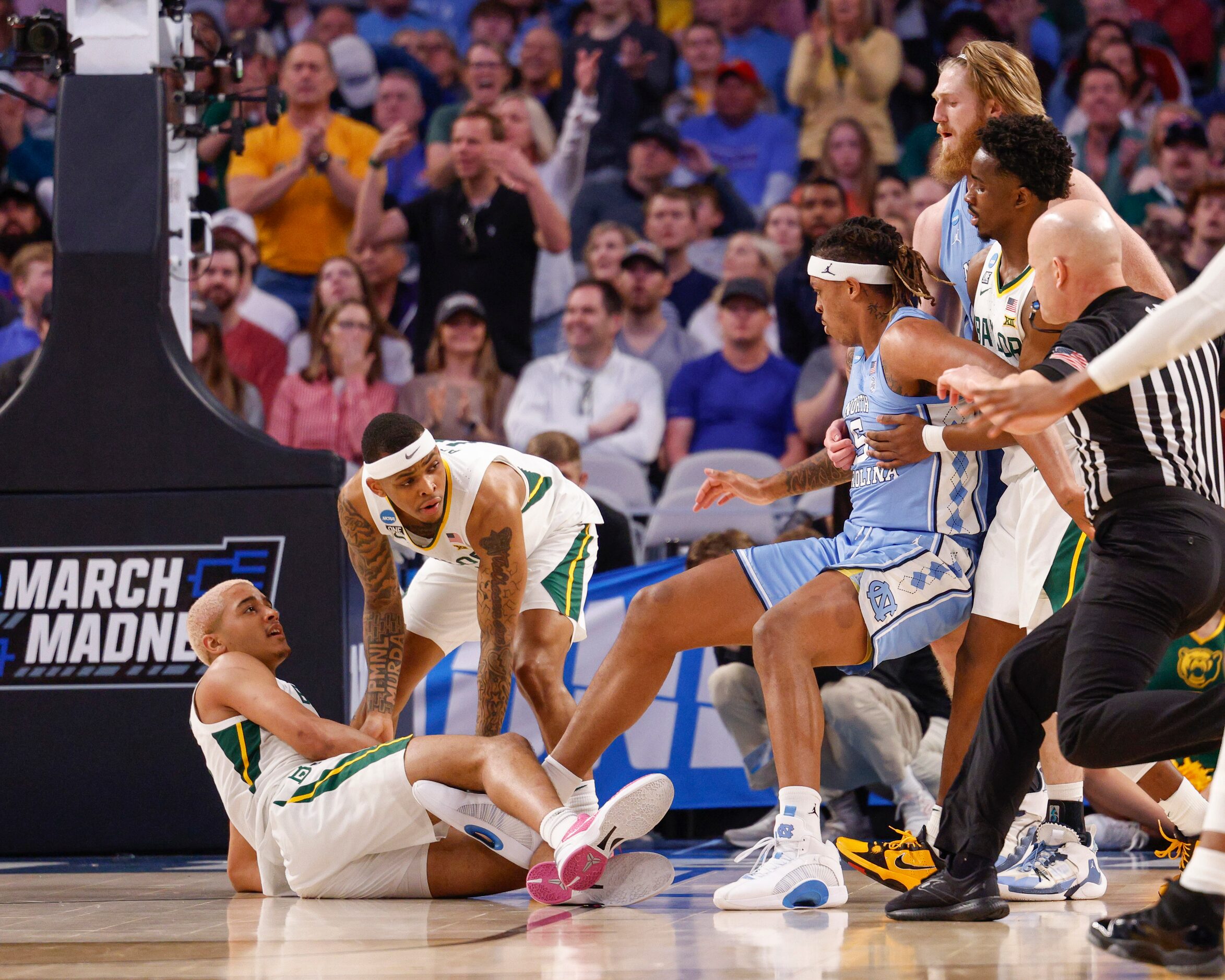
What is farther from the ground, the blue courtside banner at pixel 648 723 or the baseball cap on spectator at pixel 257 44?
the baseball cap on spectator at pixel 257 44

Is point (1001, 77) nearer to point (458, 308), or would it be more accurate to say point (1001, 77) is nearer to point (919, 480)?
point (919, 480)

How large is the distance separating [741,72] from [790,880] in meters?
7.49

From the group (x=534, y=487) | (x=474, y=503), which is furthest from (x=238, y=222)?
(x=474, y=503)

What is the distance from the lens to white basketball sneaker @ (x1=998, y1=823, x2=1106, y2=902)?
3.93 m

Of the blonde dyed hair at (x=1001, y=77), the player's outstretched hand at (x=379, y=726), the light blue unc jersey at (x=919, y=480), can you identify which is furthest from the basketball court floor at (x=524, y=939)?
the blonde dyed hair at (x=1001, y=77)

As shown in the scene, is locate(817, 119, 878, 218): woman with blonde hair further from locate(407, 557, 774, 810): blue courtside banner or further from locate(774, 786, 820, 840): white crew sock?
locate(774, 786, 820, 840): white crew sock

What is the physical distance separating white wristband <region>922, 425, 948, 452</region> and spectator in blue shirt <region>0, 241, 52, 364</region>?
6754 mm

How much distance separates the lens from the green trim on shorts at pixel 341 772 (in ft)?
13.7

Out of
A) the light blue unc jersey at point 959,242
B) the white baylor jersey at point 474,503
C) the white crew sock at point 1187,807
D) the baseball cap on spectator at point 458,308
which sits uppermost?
the light blue unc jersey at point 959,242

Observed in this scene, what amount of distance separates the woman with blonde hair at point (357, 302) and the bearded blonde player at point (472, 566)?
3.72m

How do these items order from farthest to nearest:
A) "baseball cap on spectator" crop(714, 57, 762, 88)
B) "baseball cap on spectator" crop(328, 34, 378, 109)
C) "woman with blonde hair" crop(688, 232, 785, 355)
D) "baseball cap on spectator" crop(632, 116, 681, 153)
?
"baseball cap on spectator" crop(328, 34, 378, 109), "baseball cap on spectator" crop(714, 57, 762, 88), "baseball cap on spectator" crop(632, 116, 681, 153), "woman with blonde hair" crop(688, 232, 785, 355)

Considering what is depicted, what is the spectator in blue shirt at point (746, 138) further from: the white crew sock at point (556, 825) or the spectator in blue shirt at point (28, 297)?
the white crew sock at point (556, 825)

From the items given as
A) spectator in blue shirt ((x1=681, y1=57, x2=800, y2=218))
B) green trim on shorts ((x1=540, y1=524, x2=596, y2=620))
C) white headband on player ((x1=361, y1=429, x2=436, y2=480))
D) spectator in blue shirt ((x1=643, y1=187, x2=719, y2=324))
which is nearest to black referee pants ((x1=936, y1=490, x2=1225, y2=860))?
white headband on player ((x1=361, y1=429, x2=436, y2=480))

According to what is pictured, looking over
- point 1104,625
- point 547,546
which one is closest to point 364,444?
point 547,546
